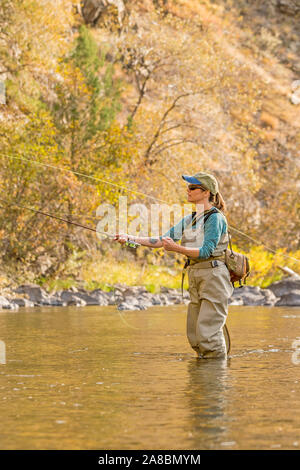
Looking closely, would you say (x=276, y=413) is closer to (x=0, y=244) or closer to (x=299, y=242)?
(x=0, y=244)

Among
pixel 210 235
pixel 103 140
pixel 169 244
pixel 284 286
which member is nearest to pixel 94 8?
pixel 103 140

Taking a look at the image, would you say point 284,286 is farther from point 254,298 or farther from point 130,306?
point 130,306

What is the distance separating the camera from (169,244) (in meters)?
6.28

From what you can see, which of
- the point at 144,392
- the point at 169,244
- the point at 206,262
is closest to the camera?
the point at 144,392

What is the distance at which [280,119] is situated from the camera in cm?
3816

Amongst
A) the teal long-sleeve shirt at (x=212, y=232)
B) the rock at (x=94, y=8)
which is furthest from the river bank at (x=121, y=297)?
the rock at (x=94, y=8)

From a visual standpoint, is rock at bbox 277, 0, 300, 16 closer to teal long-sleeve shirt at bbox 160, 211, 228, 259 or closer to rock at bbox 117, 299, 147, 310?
rock at bbox 117, 299, 147, 310

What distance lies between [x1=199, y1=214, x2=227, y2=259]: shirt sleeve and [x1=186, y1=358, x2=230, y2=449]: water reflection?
85 centimetres

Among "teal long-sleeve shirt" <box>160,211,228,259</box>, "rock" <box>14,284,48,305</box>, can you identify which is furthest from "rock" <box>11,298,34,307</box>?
"teal long-sleeve shirt" <box>160,211,228,259</box>

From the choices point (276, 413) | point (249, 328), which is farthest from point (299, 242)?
point (276, 413)

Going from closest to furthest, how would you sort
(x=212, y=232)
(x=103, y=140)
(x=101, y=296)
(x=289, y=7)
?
(x=212, y=232)
(x=101, y=296)
(x=103, y=140)
(x=289, y=7)

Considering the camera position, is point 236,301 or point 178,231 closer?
point 178,231

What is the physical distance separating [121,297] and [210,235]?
34.8 feet

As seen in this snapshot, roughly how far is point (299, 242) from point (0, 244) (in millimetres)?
9754
